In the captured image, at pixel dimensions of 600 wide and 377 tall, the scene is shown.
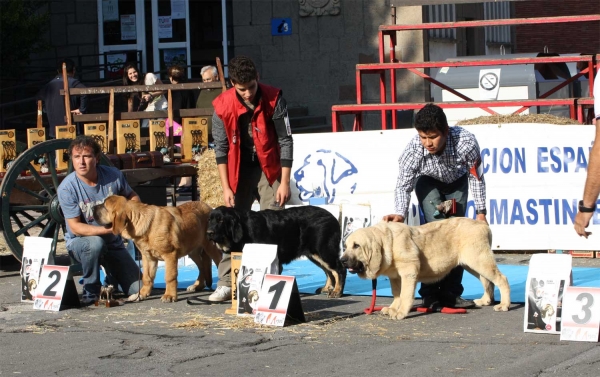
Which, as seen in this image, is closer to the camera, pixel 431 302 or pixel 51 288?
pixel 431 302

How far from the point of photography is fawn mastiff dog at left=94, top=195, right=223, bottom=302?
842 cm

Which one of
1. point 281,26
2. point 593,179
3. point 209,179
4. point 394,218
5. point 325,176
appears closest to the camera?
point 593,179

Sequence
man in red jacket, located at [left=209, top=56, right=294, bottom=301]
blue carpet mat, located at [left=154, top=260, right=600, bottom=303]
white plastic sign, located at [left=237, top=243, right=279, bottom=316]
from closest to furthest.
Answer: white plastic sign, located at [left=237, top=243, right=279, bottom=316] < man in red jacket, located at [left=209, top=56, right=294, bottom=301] < blue carpet mat, located at [left=154, top=260, right=600, bottom=303]

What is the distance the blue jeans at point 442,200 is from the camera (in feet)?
26.2

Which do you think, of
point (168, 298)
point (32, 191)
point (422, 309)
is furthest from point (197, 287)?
point (422, 309)

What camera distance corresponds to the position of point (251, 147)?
8.48 metres

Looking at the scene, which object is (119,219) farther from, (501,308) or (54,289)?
(501,308)

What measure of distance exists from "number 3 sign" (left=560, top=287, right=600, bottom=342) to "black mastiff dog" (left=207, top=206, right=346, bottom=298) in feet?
8.05

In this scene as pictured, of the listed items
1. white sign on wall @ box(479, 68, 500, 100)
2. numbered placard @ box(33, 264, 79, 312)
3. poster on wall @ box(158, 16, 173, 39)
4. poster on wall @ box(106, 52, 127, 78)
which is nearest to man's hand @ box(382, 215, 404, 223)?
numbered placard @ box(33, 264, 79, 312)

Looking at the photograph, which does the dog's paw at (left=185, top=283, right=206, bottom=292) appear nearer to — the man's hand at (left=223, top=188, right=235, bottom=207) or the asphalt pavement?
the asphalt pavement

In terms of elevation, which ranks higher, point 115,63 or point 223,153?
point 115,63

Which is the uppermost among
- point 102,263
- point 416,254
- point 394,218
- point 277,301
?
point 394,218

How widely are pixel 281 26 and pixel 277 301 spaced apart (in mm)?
15530

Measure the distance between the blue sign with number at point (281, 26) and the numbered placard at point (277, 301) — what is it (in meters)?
15.4
